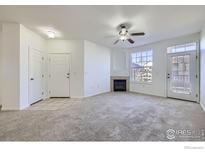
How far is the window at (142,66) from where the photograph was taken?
6223mm

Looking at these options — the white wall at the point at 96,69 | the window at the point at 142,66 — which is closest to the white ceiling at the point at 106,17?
the white wall at the point at 96,69

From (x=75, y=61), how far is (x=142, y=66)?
3277mm

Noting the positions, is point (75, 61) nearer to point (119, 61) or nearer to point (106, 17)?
point (106, 17)

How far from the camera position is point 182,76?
4.85m

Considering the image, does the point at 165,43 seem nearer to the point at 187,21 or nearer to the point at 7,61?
the point at 187,21

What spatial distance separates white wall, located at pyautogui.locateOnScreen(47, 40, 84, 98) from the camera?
5.33 meters

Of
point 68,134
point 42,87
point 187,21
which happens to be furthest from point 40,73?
point 187,21

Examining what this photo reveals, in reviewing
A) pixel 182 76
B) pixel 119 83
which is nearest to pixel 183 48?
pixel 182 76

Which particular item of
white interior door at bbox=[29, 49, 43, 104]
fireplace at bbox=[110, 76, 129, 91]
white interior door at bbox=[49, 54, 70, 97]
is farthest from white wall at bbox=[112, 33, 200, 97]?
white interior door at bbox=[29, 49, 43, 104]

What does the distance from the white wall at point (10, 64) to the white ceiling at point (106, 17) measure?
351 mm

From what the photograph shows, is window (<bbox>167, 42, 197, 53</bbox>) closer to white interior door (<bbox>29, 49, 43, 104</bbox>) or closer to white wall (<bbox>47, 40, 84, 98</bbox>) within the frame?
white wall (<bbox>47, 40, 84, 98</bbox>)

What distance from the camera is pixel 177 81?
5027 mm

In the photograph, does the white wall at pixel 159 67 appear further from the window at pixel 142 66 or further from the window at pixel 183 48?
the window at pixel 142 66
